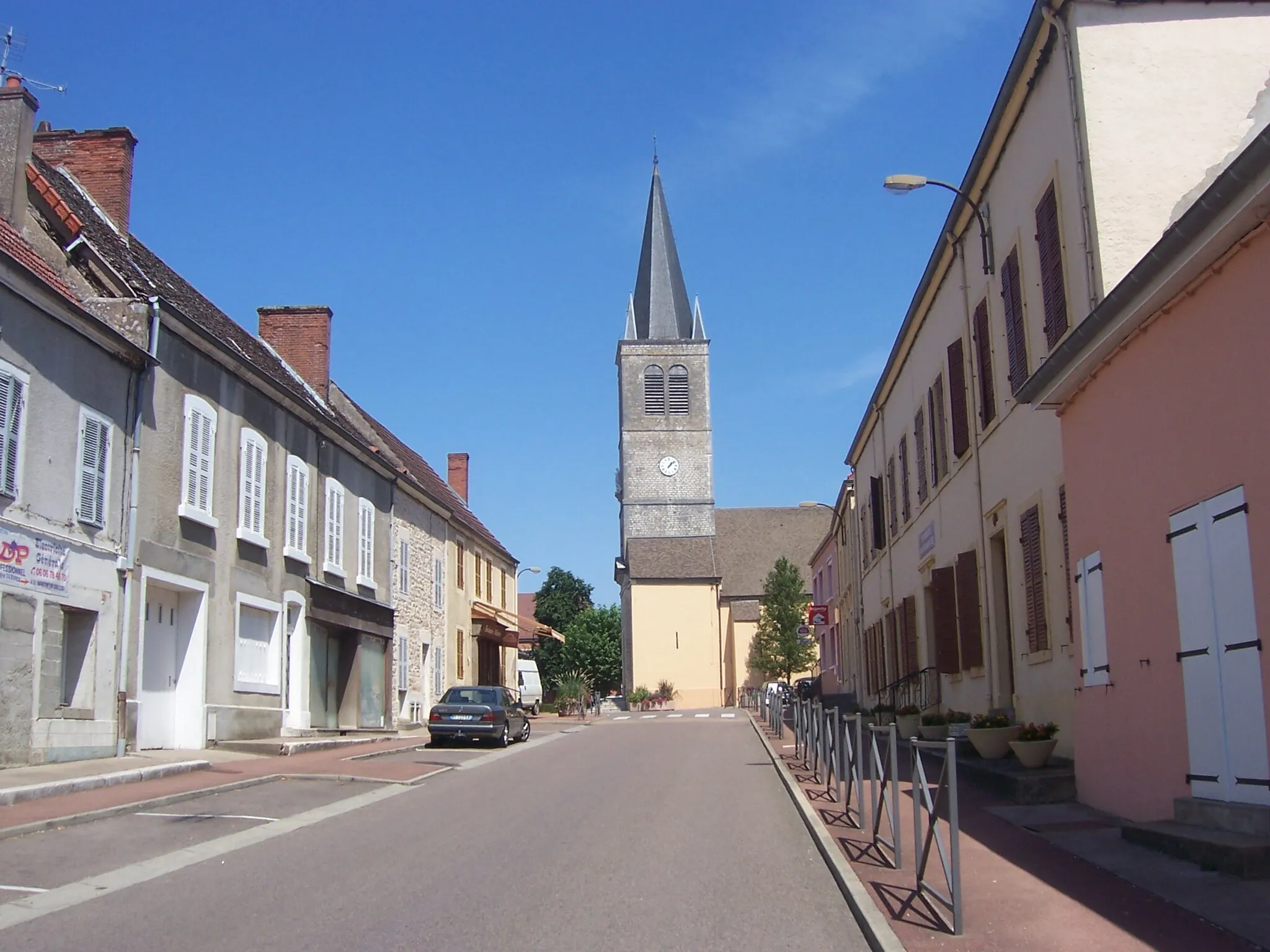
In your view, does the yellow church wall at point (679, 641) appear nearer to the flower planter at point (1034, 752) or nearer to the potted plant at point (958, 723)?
the potted plant at point (958, 723)

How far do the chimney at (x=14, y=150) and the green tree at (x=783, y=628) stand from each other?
52.9 metres

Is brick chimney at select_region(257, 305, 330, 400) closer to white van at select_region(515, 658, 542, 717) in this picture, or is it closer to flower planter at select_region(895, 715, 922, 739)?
flower planter at select_region(895, 715, 922, 739)

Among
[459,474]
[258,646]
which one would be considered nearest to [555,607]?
[459,474]

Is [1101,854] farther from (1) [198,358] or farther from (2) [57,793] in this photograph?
(1) [198,358]

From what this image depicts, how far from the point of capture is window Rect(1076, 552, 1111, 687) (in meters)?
11.0

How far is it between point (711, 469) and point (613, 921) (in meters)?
75.1

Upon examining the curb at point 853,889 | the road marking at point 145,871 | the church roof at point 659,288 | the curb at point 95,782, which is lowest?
the curb at point 853,889

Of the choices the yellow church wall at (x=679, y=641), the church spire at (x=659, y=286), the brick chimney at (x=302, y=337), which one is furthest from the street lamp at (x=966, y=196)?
the church spire at (x=659, y=286)

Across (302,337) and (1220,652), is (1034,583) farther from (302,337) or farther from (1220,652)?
(302,337)

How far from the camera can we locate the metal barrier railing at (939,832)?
7.05 meters

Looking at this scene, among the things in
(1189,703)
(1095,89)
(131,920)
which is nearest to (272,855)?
(131,920)

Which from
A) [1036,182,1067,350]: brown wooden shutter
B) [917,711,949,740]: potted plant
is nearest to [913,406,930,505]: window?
[917,711,949,740]: potted plant

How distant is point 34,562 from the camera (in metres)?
15.2

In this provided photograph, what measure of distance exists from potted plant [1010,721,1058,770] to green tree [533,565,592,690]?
72482mm
